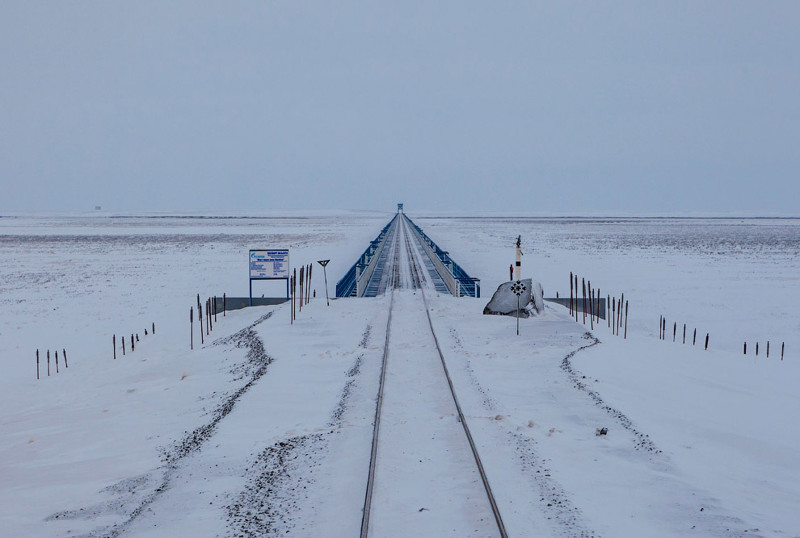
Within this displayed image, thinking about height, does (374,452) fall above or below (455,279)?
below

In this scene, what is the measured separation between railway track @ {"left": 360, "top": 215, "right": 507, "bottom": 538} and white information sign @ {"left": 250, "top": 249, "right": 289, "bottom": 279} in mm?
11433

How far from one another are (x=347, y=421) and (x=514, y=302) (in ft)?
39.6

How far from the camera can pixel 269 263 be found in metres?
27.2

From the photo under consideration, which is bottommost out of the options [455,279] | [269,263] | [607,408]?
[607,408]

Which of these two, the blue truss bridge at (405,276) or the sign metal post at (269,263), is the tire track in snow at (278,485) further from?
the blue truss bridge at (405,276)

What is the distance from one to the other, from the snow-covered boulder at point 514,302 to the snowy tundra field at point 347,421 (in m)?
0.56

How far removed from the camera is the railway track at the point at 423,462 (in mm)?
7938


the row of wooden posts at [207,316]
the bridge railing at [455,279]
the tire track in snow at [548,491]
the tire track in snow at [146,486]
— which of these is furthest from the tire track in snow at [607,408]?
the bridge railing at [455,279]

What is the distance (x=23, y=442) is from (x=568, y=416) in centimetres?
981

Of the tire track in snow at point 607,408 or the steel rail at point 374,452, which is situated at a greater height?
the steel rail at point 374,452

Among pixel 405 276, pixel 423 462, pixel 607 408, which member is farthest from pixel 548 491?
pixel 405 276

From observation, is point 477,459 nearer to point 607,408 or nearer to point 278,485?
point 278,485

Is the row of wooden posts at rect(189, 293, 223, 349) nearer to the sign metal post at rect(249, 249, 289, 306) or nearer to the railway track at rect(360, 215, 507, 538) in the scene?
the sign metal post at rect(249, 249, 289, 306)

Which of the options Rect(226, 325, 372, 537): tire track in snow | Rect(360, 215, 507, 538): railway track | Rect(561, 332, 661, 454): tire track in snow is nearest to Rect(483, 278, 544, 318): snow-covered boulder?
Rect(561, 332, 661, 454): tire track in snow
